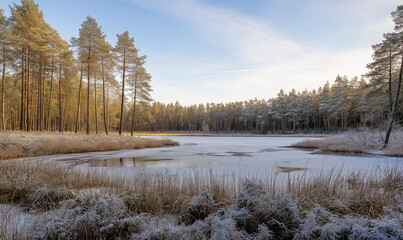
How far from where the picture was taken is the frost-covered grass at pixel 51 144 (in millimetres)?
12281

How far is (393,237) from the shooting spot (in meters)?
2.67

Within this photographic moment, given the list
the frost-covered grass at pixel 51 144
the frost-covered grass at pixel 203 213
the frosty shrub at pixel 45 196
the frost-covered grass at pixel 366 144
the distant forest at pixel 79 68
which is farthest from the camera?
the distant forest at pixel 79 68

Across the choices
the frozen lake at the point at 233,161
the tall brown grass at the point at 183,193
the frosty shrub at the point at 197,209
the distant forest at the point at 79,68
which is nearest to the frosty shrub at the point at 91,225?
the tall brown grass at the point at 183,193

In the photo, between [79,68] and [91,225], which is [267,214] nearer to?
[91,225]

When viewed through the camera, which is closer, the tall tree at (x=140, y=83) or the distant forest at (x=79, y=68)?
the distant forest at (x=79, y=68)

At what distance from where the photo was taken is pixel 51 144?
568 inches

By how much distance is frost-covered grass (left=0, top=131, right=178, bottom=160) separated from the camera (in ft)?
40.3

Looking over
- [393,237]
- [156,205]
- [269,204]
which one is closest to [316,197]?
[269,204]

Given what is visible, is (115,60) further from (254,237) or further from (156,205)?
(254,237)

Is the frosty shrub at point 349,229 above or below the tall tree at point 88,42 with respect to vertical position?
below

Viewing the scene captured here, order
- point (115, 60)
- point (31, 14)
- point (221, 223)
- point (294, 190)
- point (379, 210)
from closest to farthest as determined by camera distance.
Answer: point (221, 223) < point (379, 210) < point (294, 190) < point (31, 14) < point (115, 60)

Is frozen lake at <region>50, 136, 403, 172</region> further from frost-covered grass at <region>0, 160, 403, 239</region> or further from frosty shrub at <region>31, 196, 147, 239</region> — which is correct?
frosty shrub at <region>31, 196, 147, 239</region>

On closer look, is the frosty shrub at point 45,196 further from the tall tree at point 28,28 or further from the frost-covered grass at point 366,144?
the tall tree at point 28,28

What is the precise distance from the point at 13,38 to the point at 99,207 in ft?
78.8
